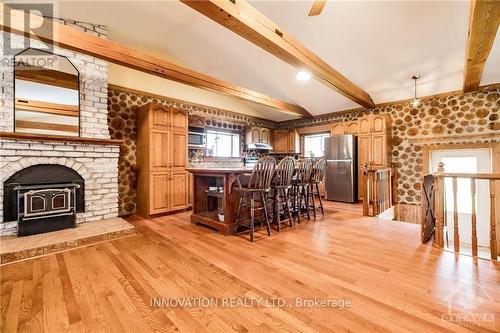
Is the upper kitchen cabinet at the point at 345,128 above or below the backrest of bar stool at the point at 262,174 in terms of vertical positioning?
above

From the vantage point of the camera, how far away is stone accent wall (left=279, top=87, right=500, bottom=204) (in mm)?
4039

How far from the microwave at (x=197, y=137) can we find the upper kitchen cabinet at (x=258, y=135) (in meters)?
1.52

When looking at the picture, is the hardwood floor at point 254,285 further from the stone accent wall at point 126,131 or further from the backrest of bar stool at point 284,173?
the stone accent wall at point 126,131

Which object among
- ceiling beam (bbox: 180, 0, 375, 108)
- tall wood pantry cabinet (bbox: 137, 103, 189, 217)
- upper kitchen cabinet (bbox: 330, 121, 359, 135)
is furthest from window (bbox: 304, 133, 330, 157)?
tall wood pantry cabinet (bbox: 137, 103, 189, 217)

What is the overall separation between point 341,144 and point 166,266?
4.67m

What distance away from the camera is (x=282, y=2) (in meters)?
2.90

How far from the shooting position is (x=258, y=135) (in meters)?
6.67

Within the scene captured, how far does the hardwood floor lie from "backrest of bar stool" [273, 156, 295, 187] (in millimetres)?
789

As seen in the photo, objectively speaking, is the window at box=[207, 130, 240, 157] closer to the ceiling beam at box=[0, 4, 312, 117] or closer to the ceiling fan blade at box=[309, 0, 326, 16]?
the ceiling beam at box=[0, 4, 312, 117]

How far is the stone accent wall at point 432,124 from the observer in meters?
4.04

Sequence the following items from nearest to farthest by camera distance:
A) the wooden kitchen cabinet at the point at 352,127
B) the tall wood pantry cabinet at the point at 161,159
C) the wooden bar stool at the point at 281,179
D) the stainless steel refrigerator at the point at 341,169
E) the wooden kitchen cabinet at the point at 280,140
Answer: the wooden bar stool at the point at 281,179 → the tall wood pantry cabinet at the point at 161,159 → the stainless steel refrigerator at the point at 341,169 → the wooden kitchen cabinet at the point at 352,127 → the wooden kitchen cabinet at the point at 280,140

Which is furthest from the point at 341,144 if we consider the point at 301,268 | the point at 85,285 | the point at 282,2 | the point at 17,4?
the point at 17,4

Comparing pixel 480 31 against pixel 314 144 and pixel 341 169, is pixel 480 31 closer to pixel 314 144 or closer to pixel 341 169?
pixel 341 169

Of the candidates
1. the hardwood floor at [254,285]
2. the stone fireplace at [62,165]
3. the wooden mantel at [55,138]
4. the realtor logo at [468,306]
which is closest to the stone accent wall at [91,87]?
the stone fireplace at [62,165]
